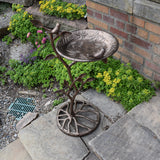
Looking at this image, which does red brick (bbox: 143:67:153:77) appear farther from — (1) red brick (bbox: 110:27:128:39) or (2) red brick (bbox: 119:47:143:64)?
(1) red brick (bbox: 110:27:128:39)

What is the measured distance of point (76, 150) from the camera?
219 cm

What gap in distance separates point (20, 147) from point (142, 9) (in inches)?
85.1

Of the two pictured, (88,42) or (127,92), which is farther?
(127,92)

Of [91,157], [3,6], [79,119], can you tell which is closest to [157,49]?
[79,119]

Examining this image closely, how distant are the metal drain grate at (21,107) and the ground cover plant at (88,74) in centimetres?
27

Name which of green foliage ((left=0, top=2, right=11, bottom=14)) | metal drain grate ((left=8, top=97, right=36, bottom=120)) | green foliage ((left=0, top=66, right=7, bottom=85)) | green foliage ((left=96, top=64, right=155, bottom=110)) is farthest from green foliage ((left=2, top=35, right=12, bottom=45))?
green foliage ((left=96, top=64, right=155, bottom=110))

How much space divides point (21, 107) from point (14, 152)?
0.83 meters

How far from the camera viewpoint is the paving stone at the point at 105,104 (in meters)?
2.46

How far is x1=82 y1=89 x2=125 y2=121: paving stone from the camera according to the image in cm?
246

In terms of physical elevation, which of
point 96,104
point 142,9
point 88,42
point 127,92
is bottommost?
point 96,104

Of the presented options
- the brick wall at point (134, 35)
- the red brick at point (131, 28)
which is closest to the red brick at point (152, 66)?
the brick wall at point (134, 35)

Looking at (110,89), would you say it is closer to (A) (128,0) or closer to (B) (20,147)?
(A) (128,0)

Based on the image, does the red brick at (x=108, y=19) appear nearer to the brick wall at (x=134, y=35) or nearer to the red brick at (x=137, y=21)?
the brick wall at (x=134, y=35)


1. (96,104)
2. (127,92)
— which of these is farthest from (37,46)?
(127,92)
